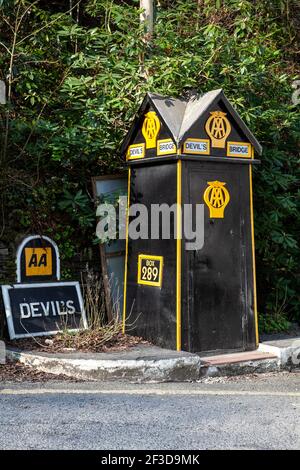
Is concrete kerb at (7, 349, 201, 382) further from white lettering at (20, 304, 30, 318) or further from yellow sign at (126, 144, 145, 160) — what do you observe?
yellow sign at (126, 144, 145, 160)

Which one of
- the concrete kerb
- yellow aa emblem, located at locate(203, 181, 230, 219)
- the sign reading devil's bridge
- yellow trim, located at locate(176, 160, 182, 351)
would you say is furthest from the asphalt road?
yellow aa emblem, located at locate(203, 181, 230, 219)

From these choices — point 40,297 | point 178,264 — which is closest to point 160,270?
point 178,264

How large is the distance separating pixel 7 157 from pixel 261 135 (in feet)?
11.6

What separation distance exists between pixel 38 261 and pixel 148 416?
11.5ft

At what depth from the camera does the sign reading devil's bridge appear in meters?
7.95

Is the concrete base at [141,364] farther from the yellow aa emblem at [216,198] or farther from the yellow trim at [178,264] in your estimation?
the yellow aa emblem at [216,198]

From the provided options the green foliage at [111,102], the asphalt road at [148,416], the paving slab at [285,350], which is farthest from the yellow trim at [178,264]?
the green foliage at [111,102]

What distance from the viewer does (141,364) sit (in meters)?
Answer: 6.87

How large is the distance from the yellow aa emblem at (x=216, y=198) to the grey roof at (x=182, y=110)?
26.5 inches

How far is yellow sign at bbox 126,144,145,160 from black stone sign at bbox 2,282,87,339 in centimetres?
176

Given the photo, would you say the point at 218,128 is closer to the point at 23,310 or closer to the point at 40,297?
the point at 40,297

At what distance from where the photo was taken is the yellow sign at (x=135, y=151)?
7.94m

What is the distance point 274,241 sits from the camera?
30.5ft
